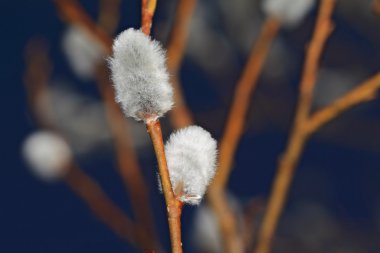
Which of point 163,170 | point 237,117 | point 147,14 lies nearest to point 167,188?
point 163,170

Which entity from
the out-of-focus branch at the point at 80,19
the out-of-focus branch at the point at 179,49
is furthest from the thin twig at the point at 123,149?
the out-of-focus branch at the point at 179,49

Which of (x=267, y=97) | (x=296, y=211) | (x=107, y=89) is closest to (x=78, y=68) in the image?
(x=107, y=89)

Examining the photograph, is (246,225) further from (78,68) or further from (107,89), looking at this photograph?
(78,68)

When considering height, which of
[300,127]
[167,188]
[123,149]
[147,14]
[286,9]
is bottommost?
[167,188]

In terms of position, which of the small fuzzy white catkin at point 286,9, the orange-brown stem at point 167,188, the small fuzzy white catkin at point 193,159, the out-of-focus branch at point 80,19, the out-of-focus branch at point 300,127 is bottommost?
the orange-brown stem at point 167,188

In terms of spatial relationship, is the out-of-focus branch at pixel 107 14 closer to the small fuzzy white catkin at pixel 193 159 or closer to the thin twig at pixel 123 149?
the thin twig at pixel 123 149

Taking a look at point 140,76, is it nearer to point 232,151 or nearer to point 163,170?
point 163,170
